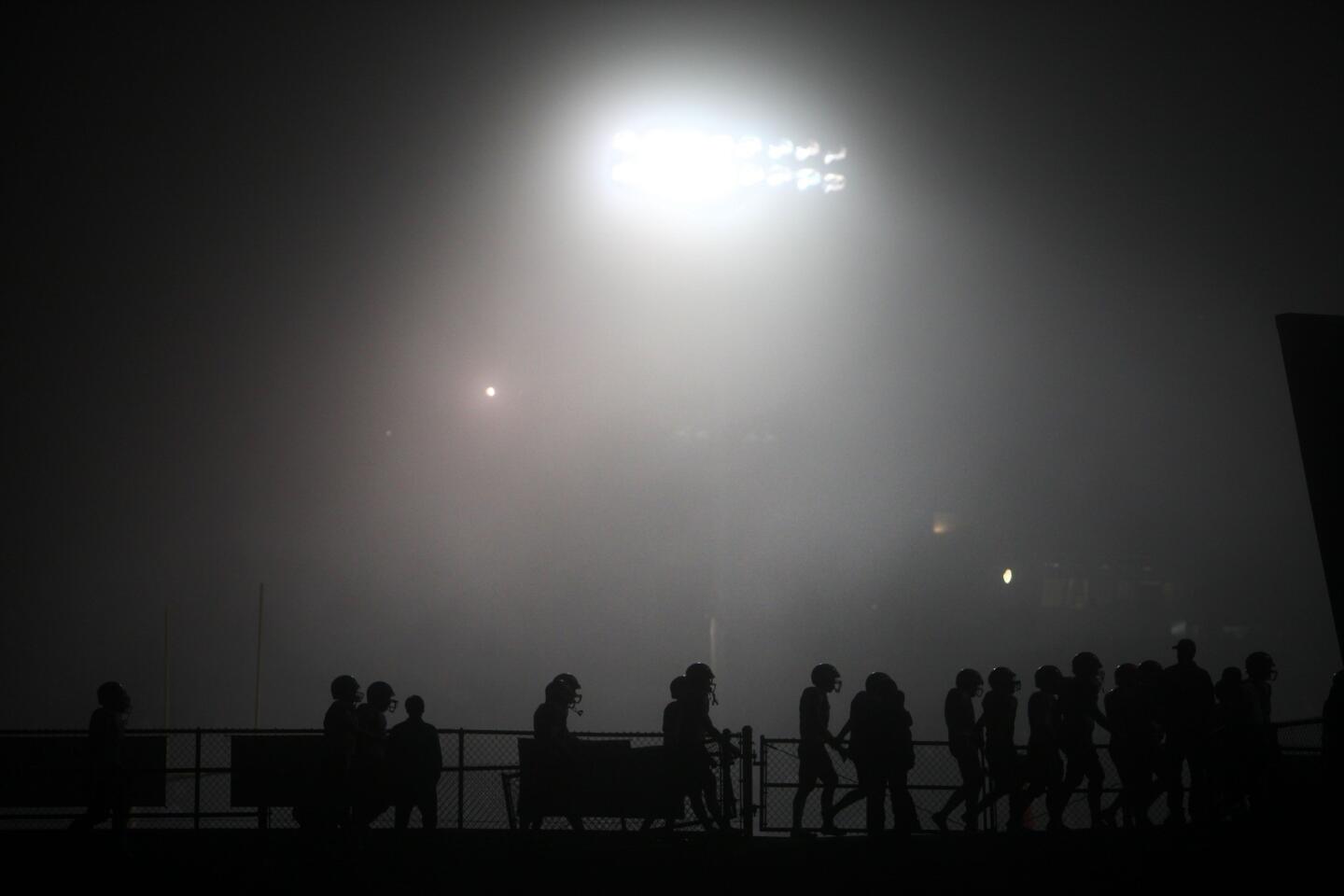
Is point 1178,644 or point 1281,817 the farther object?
point 1178,644

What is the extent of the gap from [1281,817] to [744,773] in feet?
17.3

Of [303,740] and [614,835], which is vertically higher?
[303,740]

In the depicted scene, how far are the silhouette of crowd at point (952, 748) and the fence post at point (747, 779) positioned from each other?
154 mm

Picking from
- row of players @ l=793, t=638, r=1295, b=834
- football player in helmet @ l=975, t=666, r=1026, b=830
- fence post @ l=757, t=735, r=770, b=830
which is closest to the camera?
row of players @ l=793, t=638, r=1295, b=834

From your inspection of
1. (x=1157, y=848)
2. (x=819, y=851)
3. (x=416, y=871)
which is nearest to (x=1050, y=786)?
(x=1157, y=848)

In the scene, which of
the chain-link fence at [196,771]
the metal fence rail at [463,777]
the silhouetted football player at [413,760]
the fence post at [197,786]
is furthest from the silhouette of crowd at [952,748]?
the fence post at [197,786]

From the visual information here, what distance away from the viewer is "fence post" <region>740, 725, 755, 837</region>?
11078mm

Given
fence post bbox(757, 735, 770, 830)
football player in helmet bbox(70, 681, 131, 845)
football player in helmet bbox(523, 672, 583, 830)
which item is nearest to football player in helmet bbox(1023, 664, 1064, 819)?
fence post bbox(757, 735, 770, 830)

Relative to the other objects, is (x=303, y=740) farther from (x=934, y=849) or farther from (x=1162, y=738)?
(x=1162, y=738)

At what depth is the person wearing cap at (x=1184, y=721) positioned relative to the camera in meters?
12.2

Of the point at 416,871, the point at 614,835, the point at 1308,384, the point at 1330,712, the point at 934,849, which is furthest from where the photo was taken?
the point at 614,835

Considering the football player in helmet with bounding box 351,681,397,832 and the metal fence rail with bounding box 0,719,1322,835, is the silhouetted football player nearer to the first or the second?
the football player in helmet with bounding box 351,681,397,832

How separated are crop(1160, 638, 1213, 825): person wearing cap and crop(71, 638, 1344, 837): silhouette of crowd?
0.5 inches

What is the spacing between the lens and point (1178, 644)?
12344mm
